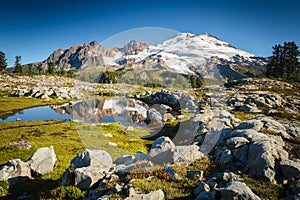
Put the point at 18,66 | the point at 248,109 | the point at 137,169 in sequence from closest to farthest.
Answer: the point at 137,169, the point at 248,109, the point at 18,66

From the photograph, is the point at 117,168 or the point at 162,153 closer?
the point at 117,168

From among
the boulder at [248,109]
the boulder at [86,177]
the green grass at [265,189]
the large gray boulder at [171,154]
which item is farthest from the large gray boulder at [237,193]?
the boulder at [248,109]

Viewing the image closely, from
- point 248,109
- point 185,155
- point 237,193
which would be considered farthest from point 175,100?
point 237,193

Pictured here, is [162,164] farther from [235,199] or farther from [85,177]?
[235,199]

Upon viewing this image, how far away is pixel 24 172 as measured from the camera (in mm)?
13125

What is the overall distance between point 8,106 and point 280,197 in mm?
60877

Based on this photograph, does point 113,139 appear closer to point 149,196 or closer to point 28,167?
point 28,167

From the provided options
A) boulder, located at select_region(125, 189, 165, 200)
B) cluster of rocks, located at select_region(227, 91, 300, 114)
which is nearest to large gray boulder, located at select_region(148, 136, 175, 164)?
boulder, located at select_region(125, 189, 165, 200)

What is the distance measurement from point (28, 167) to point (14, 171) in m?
0.89

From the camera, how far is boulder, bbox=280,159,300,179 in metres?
8.37

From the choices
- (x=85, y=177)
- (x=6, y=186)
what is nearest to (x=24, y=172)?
(x=6, y=186)

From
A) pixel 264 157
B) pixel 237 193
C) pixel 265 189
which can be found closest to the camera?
pixel 237 193

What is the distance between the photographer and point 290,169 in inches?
336

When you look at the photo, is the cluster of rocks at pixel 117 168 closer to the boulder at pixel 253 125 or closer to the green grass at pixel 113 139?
the boulder at pixel 253 125
